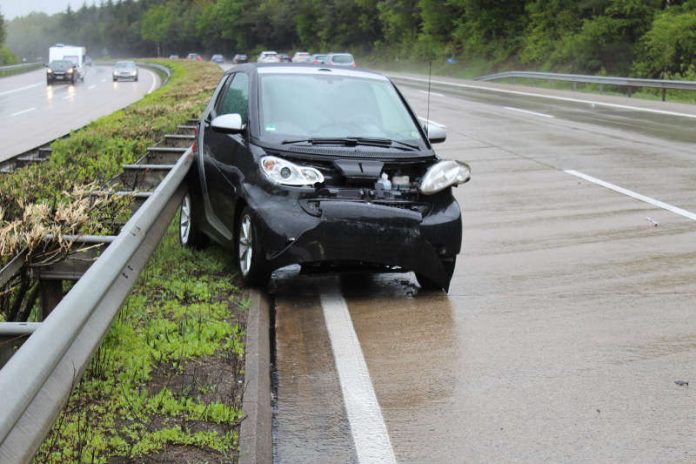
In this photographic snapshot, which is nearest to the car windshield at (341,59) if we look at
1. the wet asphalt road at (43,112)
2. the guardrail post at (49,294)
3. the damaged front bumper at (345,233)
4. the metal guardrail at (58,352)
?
the wet asphalt road at (43,112)

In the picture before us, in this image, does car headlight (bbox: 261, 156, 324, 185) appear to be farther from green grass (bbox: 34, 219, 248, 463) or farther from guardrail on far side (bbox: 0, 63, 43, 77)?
guardrail on far side (bbox: 0, 63, 43, 77)

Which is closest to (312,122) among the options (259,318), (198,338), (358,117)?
(358,117)

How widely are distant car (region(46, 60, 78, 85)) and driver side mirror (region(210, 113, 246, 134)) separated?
184 ft

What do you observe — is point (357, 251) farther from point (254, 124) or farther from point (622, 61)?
point (622, 61)

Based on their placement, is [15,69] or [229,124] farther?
[15,69]

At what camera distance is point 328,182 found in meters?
6.99

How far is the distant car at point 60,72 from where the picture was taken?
60.4m

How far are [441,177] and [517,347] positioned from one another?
164 cm

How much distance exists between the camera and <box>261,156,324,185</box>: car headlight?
22.6 ft

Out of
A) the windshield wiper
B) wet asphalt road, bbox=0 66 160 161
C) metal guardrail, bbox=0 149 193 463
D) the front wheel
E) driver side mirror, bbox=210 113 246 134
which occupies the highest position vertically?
driver side mirror, bbox=210 113 246 134

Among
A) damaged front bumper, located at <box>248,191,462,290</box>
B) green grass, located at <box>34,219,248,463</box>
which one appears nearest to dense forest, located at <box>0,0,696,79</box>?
damaged front bumper, located at <box>248,191,462,290</box>

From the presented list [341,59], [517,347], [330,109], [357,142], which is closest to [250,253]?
[357,142]

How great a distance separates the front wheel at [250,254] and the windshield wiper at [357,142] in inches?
26.6

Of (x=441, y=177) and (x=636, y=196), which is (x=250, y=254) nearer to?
(x=441, y=177)
